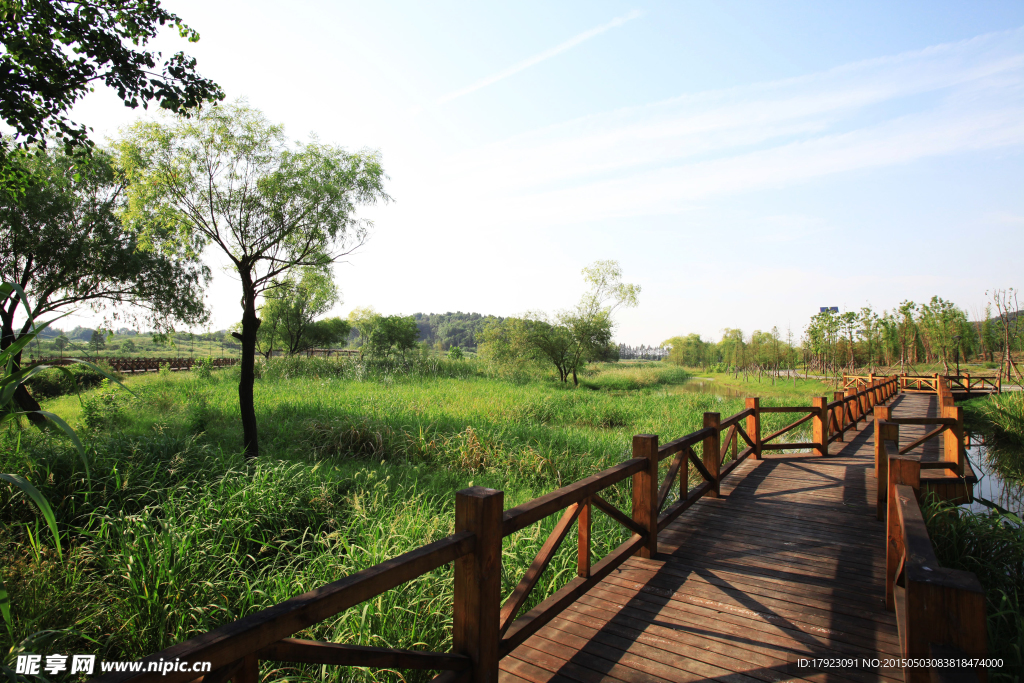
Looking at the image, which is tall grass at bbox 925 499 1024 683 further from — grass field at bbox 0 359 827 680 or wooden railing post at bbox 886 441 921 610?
grass field at bbox 0 359 827 680

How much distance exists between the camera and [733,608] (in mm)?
3729

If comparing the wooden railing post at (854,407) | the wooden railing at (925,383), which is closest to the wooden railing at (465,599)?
the wooden railing post at (854,407)

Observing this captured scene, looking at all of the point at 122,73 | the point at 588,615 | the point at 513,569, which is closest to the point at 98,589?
the point at 513,569

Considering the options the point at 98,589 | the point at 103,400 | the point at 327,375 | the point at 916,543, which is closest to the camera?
the point at 916,543

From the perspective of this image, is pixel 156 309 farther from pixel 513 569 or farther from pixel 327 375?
pixel 513 569

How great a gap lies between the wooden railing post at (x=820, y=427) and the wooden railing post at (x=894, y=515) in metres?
6.47

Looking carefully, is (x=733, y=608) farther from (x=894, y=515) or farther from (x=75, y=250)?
(x=75, y=250)

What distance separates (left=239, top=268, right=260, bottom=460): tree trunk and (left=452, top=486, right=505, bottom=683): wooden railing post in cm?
764

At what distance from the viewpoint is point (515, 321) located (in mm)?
32250

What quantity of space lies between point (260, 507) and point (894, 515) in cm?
585

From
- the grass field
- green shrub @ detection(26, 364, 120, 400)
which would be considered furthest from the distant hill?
the grass field

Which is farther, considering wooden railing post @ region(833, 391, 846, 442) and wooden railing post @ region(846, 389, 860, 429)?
wooden railing post @ region(846, 389, 860, 429)

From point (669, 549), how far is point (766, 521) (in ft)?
5.47

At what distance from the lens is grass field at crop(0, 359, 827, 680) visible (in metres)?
3.65
